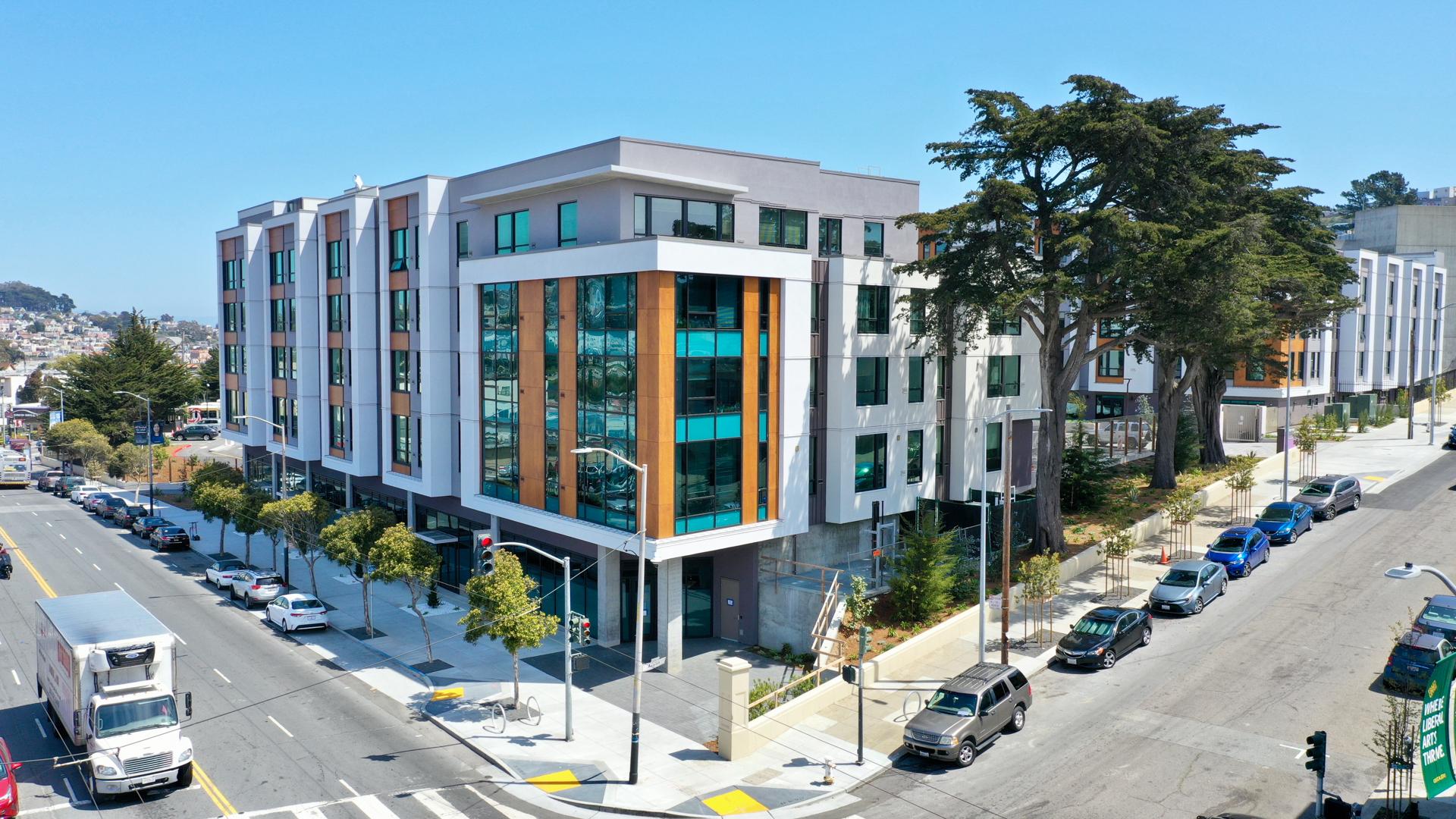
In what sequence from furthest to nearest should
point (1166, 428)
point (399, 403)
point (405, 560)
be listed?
point (1166, 428)
point (399, 403)
point (405, 560)

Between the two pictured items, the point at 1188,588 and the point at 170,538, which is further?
the point at 170,538

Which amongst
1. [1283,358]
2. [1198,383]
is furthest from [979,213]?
[1283,358]

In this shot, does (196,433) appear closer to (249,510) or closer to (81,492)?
(81,492)

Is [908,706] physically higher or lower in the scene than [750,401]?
lower

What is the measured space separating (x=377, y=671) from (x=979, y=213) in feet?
91.5

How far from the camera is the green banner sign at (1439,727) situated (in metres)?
16.1

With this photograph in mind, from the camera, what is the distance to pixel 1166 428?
50781mm

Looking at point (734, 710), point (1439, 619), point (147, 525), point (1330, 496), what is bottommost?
point (147, 525)

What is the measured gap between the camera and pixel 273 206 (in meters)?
61.6

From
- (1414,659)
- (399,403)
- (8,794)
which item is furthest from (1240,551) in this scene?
(8,794)

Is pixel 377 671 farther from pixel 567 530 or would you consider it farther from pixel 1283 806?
pixel 1283 806

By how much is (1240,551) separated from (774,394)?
19678 millimetres

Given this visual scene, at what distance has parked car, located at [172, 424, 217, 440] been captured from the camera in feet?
409

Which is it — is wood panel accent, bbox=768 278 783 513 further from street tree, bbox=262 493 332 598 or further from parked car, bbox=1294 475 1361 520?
parked car, bbox=1294 475 1361 520
